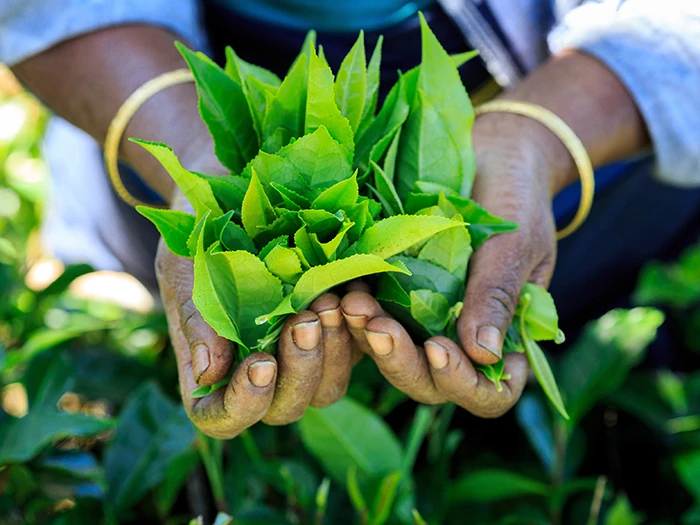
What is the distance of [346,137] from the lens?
58 cm

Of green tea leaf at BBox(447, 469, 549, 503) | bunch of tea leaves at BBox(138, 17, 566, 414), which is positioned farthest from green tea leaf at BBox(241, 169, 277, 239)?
green tea leaf at BBox(447, 469, 549, 503)

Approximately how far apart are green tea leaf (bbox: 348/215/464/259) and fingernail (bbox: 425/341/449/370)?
0.08 meters

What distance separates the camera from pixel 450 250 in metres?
0.62

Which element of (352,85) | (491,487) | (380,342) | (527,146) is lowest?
(491,487)

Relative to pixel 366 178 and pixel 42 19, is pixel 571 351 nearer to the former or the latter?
pixel 366 178

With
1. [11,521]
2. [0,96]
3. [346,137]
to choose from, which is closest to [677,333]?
[346,137]

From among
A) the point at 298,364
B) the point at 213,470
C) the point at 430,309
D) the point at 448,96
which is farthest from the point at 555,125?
the point at 213,470

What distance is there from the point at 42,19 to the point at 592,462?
958 millimetres

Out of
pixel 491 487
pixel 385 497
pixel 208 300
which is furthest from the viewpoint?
pixel 491 487

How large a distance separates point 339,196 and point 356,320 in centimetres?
9

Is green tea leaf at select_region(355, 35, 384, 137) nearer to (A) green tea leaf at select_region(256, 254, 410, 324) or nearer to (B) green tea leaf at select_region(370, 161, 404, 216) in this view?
(B) green tea leaf at select_region(370, 161, 404, 216)

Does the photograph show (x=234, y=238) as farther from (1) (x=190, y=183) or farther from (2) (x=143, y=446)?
(2) (x=143, y=446)

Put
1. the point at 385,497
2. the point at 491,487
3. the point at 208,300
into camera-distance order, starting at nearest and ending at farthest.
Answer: the point at 208,300
the point at 385,497
the point at 491,487

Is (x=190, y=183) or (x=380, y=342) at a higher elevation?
(x=190, y=183)
